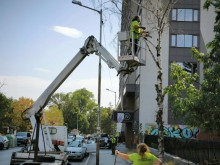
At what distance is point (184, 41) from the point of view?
36.0m

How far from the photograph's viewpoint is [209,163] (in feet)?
37.5

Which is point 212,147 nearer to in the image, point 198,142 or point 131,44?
point 198,142

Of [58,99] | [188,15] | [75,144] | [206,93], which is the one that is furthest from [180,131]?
[58,99]

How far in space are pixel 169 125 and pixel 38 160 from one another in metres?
25.2

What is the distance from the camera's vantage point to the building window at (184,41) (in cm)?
3584

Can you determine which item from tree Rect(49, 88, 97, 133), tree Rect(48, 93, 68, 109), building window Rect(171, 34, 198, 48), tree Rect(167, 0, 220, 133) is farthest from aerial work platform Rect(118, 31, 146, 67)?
tree Rect(48, 93, 68, 109)

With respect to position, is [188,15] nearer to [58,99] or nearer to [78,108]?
[78,108]

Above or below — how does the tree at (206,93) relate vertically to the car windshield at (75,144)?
above

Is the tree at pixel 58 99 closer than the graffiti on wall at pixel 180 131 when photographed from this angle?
No

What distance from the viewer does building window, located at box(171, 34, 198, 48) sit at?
3584cm

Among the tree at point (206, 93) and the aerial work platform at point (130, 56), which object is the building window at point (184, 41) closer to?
the tree at point (206, 93)

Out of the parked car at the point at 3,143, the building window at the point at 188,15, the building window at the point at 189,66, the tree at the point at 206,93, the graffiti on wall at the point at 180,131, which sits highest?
the building window at the point at 188,15

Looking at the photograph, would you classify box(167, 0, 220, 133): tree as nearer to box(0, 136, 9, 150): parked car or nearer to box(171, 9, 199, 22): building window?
box(171, 9, 199, 22): building window

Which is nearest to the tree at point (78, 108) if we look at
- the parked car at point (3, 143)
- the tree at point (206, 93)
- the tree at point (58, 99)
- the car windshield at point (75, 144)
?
the tree at point (58, 99)
